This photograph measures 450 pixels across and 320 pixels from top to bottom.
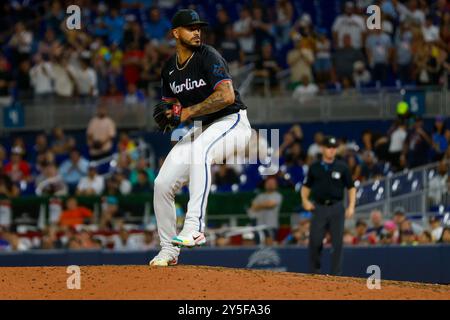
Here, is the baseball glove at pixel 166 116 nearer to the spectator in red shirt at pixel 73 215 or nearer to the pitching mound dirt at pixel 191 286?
the pitching mound dirt at pixel 191 286

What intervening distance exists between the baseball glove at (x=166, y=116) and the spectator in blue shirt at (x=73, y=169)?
9.70 m

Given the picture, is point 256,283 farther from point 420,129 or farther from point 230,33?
point 230,33

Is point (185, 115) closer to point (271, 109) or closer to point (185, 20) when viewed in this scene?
point (185, 20)

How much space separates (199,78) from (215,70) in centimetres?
19

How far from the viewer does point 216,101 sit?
8.96 metres

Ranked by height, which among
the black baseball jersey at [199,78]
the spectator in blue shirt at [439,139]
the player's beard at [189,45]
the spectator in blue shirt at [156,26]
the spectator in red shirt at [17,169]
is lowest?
the spectator in red shirt at [17,169]

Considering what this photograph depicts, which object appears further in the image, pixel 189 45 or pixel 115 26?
pixel 115 26

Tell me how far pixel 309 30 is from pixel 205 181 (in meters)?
11.2

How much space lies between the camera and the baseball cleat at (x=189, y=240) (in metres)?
8.88

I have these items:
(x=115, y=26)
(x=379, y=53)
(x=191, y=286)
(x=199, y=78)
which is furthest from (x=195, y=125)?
(x=115, y=26)

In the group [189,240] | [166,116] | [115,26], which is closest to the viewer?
[189,240]

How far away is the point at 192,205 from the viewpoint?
9.01 m

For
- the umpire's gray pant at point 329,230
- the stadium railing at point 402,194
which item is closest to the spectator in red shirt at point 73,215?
the stadium railing at point 402,194

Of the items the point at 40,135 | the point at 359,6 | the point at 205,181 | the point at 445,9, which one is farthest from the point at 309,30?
the point at 205,181
